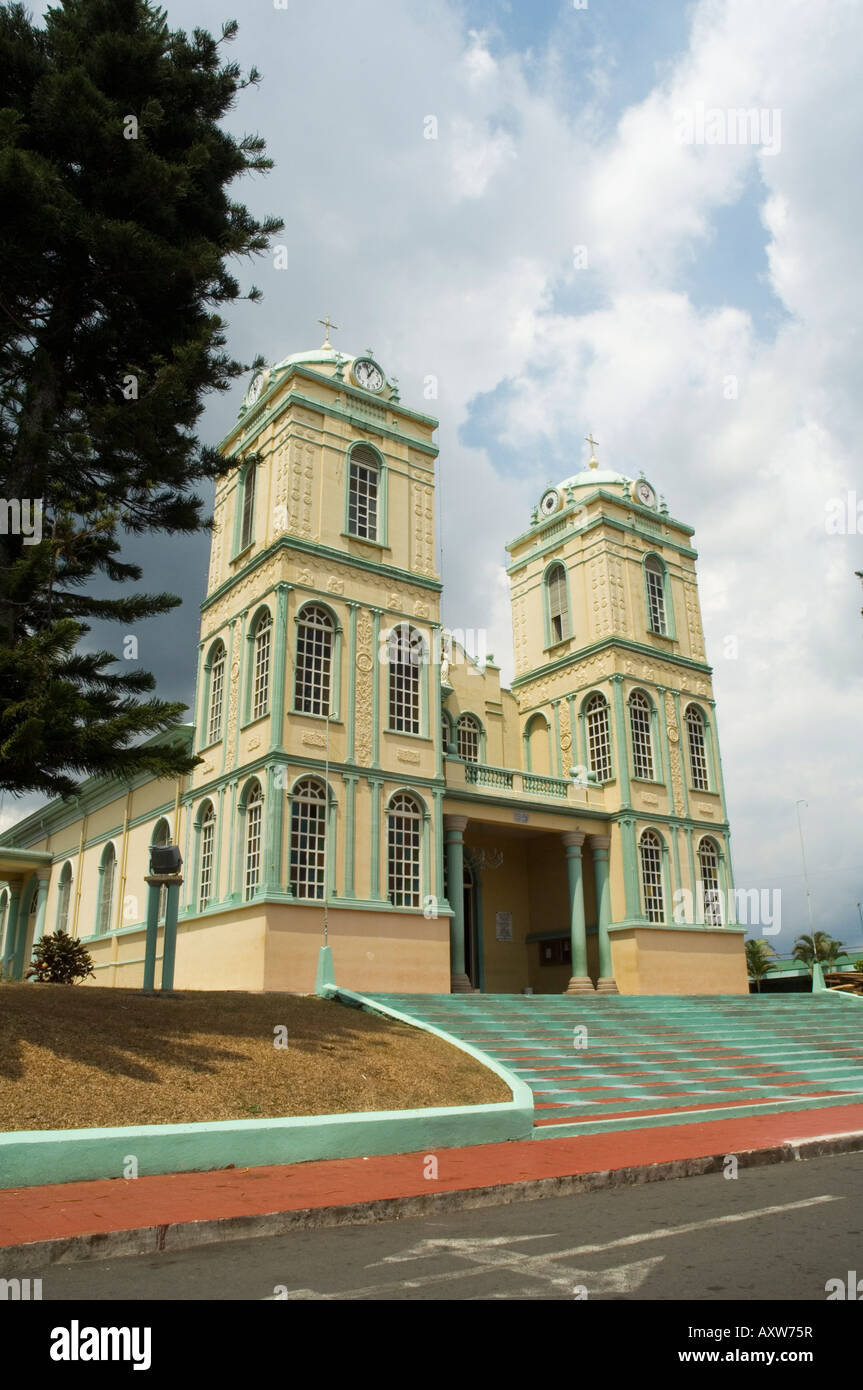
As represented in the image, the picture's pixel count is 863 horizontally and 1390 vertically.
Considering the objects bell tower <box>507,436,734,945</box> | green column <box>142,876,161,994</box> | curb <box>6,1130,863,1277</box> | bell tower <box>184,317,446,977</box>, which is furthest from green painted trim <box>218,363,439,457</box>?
curb <box>6,1130,863,1277</box>

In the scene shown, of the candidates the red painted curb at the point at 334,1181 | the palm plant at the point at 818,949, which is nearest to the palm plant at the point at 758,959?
the palm plant at the point at 818,949

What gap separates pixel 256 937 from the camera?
63.2 feet

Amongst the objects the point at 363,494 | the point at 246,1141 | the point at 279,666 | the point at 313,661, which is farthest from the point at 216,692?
the point at 246,1141

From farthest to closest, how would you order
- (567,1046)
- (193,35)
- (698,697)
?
(698,697), (567,1046), (193,35)

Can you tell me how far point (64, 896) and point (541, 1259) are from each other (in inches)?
1195

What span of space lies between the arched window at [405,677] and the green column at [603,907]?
7.13 meters

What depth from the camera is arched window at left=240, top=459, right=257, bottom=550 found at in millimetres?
24242

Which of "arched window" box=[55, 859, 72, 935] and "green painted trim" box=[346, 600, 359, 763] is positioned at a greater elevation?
"green painted trim" box=[346, 600, 359, 763]

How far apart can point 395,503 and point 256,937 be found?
11164mm

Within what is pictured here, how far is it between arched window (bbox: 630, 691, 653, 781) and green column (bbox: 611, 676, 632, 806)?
449 mm

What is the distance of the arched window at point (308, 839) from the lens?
66.1 feet

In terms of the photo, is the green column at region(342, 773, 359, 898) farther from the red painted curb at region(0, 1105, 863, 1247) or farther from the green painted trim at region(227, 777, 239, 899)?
the red painted curb at region(0, 1105, 863, 1247)
